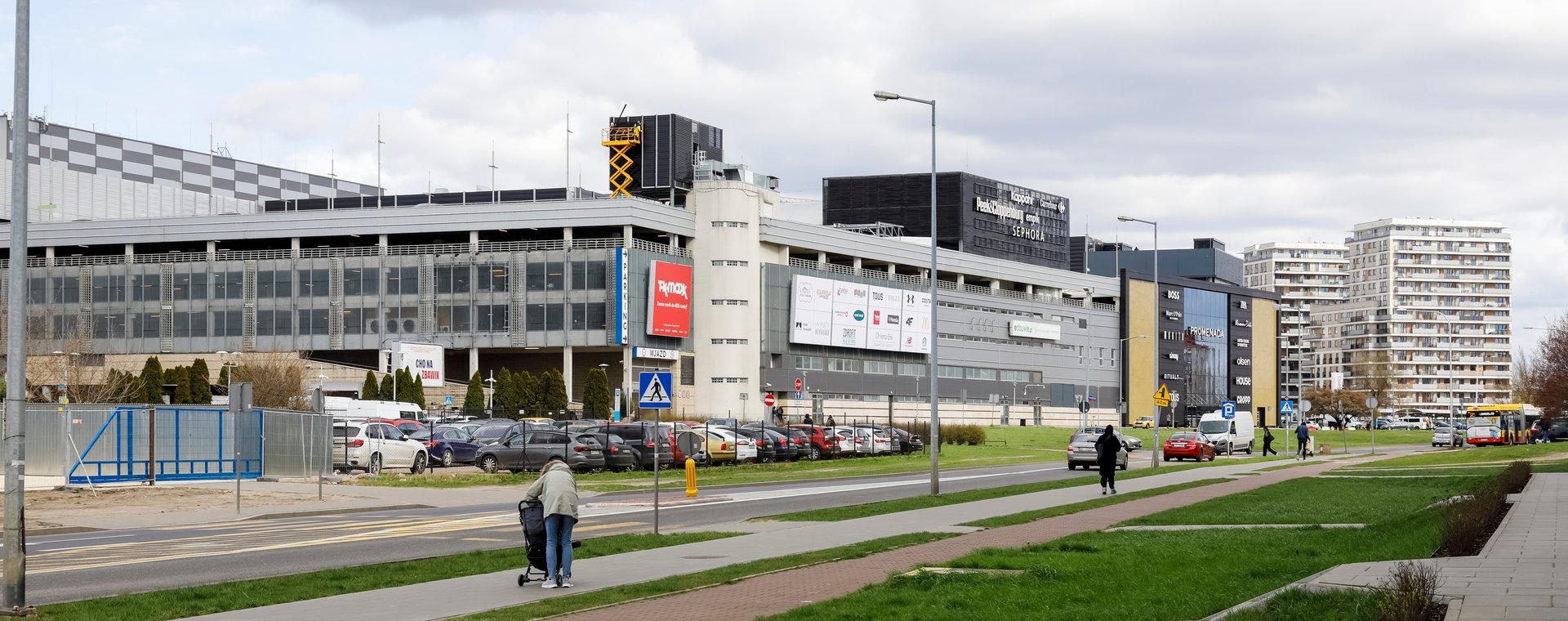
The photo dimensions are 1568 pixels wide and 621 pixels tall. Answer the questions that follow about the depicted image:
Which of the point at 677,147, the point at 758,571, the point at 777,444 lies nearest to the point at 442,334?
the point at 677,147

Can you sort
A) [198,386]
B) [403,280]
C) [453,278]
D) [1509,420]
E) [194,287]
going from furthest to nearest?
1. [194,287]
2. [403,280]
3. [453,278]
4. [1509,420]
5. [198,386]

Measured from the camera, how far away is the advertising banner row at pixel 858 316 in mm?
111938

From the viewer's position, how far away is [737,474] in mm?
46656

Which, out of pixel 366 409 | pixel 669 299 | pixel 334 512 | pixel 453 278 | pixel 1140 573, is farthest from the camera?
pixel 453 278

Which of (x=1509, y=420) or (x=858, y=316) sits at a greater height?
(x=858, y=316)

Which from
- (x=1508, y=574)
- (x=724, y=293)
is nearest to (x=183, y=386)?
(x=724, y=293)

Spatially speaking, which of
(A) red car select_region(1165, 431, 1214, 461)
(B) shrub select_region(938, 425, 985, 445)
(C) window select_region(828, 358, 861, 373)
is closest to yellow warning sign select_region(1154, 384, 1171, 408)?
(A) red car select_region(1165, 431, 1214, 461)

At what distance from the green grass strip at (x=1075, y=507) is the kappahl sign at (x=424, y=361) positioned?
61.6 m

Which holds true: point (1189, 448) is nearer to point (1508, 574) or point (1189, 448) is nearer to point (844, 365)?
point (1508, 574)

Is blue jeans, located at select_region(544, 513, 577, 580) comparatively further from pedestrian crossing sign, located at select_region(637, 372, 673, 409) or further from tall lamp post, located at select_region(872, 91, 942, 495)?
tall lamp post, located at select_region(872, 91, 942, 495)

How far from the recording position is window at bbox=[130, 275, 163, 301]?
359ft

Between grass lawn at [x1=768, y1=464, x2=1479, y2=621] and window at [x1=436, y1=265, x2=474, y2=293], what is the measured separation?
278 feet

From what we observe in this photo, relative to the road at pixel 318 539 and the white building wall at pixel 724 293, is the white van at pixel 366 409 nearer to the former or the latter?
the road at pixel 318 539

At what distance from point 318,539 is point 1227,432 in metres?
52.2
